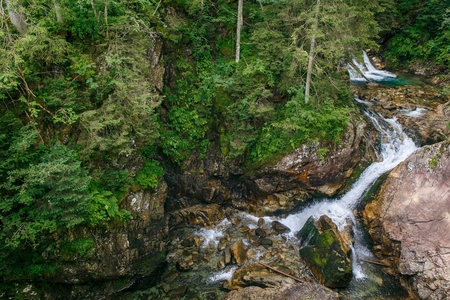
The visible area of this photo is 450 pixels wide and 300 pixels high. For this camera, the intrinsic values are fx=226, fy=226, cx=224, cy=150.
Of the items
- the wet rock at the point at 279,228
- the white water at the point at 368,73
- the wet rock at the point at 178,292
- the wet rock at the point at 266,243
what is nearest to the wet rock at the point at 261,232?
the wet rock at the point at 266,243

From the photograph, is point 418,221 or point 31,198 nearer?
point 31,198

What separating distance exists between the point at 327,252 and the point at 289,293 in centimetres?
313

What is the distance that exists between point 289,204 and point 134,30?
11912mm

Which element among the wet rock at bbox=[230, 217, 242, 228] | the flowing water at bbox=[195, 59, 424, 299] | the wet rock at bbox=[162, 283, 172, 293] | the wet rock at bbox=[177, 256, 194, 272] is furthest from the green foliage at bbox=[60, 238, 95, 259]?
the wet rock at bbox=[230, 217, 242, 228]

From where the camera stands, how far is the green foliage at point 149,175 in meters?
10.3

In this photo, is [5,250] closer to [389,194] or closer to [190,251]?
[190,251]

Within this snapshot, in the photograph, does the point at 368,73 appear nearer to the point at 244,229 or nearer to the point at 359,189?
the point at 359,189

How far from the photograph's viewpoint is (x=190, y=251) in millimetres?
11188

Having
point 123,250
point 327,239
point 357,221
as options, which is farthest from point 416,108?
point 123,250

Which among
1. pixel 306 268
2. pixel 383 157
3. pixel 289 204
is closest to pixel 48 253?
pixel 306 268

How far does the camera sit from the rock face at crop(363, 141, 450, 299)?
866cm

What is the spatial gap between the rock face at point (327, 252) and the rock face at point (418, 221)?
1708 millimetres

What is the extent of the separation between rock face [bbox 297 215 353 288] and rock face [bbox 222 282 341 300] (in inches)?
57.1

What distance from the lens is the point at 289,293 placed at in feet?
25.7
